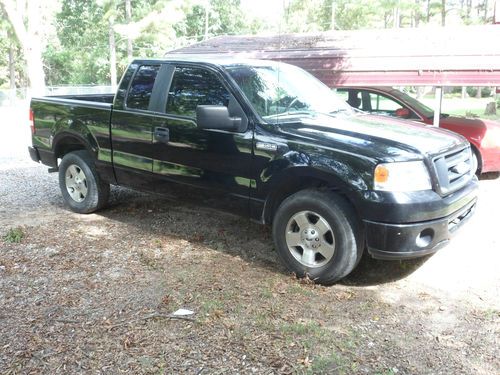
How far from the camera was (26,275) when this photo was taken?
4.26 metres

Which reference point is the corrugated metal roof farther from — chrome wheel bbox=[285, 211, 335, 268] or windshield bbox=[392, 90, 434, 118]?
chrome wheel bbox=[285, 211, 335, 268]

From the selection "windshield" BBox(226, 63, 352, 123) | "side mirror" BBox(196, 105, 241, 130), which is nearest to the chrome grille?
"windshield" BBox(226, 63, 352, 123)

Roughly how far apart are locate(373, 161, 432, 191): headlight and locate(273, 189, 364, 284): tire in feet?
1.18

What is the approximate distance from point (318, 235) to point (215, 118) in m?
1.29

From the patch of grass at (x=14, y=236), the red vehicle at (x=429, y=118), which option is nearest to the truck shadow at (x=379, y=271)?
the patch of grass at (x=14, y=236)

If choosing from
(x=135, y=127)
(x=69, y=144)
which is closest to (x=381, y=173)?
(x=135, y=127)

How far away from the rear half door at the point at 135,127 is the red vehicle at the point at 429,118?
3820 mm

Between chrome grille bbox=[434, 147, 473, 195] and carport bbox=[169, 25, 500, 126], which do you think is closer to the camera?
chrome grille bbox=[434, 147, 473, 195]

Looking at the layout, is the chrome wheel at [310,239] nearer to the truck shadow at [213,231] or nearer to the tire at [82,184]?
the truck shadow at [213,231]

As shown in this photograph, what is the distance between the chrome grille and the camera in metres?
3.82

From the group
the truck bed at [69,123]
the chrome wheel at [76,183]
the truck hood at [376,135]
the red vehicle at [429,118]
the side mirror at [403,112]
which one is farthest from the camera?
the side mirror at [403,112]

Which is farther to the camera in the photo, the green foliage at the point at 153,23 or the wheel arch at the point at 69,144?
the green foliage at the point at 153,23

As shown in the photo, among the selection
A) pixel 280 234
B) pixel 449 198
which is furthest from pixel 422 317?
pixel 280 234

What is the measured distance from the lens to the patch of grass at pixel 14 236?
507cm
